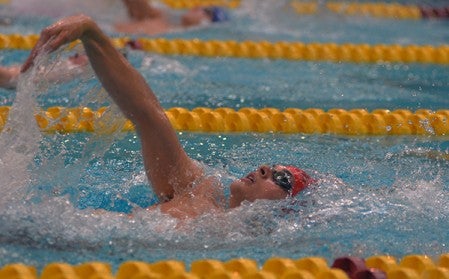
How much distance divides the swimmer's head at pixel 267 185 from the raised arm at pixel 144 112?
0.20 metres

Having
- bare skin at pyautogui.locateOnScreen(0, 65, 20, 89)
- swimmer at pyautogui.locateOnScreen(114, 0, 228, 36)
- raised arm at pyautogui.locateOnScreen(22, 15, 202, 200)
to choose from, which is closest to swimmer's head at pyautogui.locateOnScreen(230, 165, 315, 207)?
raised arm at pyautogui.locateOnScreen(22, 15, 202, 200)

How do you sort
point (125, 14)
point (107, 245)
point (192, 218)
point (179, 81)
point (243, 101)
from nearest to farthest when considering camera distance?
1. point (107, 245)
2. point (192, 218)
3. point (243, 101)
4. point (179, 81)
5. point (125, 14)

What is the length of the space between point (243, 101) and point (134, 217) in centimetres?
222

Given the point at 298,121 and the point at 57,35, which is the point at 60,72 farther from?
the point at 57,35

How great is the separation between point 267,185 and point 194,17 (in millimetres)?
4215

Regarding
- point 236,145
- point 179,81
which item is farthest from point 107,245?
point 179,81

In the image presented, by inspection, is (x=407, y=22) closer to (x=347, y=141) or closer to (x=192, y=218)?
(x=347, y=141)

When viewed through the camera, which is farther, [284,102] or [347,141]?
[284,102]

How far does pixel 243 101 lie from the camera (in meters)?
4.95

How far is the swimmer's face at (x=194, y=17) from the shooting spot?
698 cm

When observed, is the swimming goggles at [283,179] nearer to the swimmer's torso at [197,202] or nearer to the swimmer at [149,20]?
the swimmer's torso at [197,202]

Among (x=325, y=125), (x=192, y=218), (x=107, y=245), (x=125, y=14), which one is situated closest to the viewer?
(x=107, y=245)

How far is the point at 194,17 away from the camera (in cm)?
700

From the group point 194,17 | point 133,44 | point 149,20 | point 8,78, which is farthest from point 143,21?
point 8,78
